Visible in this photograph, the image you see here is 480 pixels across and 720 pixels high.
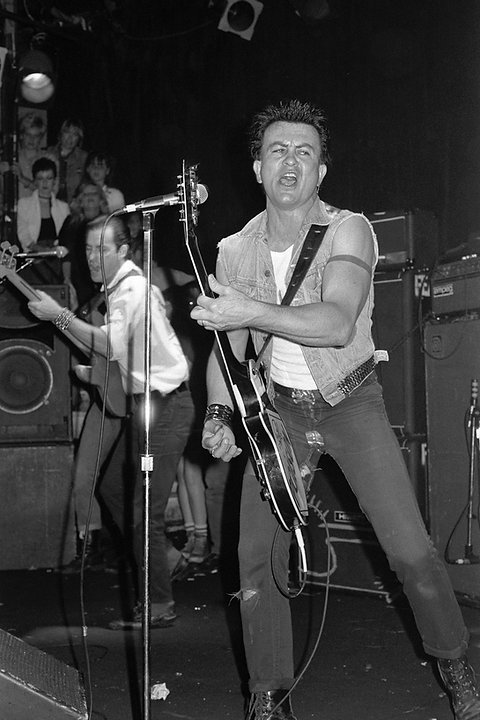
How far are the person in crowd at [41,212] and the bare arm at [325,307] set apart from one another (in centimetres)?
544

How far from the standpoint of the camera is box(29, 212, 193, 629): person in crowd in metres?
3.94

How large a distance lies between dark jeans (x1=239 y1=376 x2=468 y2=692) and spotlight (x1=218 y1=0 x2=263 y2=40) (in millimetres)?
4388

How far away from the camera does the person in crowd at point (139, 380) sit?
394 centimetres

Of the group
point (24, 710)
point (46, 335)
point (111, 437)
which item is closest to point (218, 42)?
point (46, 335)

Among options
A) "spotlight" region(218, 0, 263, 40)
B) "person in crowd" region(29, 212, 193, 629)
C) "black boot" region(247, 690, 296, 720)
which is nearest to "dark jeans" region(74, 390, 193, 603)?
"person in crowd" region(29, 212, 193, 629)

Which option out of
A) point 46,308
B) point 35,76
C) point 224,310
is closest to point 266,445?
point 224,310

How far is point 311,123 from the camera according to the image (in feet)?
8.76

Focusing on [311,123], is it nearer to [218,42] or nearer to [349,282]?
[349,282]

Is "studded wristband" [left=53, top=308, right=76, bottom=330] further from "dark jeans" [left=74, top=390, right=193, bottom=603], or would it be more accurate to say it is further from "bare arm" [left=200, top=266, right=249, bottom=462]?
"bare arm" [left=200, top=266, right=249, bottom=462]

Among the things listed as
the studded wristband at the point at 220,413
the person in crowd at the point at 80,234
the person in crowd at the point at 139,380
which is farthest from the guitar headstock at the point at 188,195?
the person in crowd at the point at 80,234

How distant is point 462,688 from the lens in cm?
246

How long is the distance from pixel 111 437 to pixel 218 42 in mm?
3468

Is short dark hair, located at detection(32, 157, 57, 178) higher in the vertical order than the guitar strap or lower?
higher

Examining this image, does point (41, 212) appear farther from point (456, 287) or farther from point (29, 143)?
point (456, 287)
